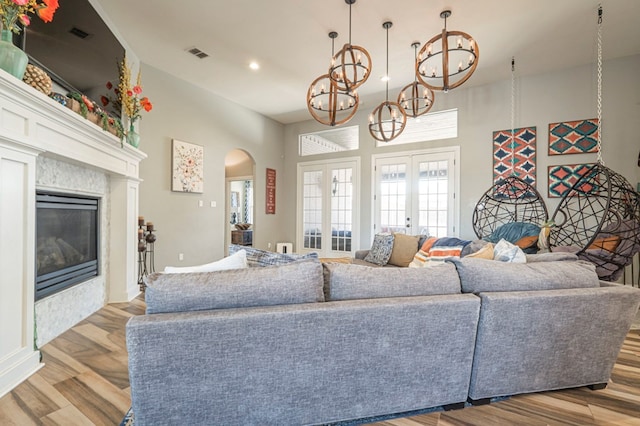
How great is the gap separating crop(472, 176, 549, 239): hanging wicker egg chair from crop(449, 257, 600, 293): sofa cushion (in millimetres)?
3004

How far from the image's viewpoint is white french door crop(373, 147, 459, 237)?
16.9ft

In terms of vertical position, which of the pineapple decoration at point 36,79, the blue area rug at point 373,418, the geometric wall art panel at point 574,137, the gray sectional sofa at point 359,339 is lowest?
the blue area rug at point 373,418

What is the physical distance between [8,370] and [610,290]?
136 inches

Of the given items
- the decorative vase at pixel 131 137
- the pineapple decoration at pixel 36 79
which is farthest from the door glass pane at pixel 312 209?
the pineapple decoration at pixel 36 79

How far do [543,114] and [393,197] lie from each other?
2576 mm

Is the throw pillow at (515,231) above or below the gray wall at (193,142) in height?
below

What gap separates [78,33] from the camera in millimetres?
2641

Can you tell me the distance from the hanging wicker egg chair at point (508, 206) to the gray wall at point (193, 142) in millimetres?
4167

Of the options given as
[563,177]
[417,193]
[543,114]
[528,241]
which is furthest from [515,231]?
[543,114]

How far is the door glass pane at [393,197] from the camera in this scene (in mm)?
5594

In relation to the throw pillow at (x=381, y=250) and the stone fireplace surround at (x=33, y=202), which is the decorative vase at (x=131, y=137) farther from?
the throw pillow at (x=381, y=250)

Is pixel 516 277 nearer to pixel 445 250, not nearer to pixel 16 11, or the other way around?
pixel 445 250

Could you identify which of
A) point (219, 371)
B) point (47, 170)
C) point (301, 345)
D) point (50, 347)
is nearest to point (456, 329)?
point (301, 345)

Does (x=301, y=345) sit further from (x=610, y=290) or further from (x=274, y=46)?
(x=274, y=46)
